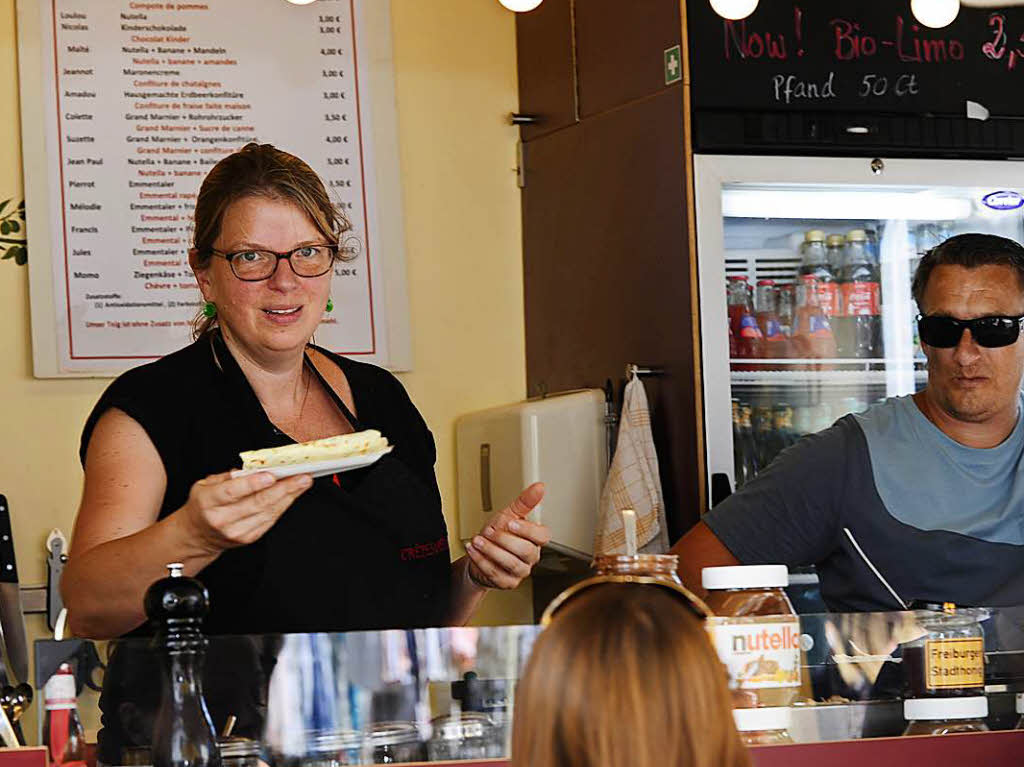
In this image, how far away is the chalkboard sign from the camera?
133 inches

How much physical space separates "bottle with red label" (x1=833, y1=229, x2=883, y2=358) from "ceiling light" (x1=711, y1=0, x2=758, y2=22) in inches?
31.3

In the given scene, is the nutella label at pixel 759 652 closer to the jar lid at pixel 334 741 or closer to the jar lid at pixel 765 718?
the jar lid at pixel 765 718

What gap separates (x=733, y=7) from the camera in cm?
306

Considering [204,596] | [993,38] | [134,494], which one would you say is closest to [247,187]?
[134,494]

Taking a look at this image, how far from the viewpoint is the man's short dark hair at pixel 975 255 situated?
2.80 meters

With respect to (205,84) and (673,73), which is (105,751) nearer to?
(673,73)

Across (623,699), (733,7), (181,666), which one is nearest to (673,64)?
(733,7)

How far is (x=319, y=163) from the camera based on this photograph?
3.80 metres

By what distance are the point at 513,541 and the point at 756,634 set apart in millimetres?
486

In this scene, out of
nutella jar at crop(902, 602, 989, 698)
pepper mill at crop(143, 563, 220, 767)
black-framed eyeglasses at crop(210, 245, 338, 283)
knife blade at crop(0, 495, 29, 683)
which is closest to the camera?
pepper mill at crop(143, 563, 220, 767)

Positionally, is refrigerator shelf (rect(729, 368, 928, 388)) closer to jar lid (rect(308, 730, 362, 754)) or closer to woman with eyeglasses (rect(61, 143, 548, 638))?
woman with eyeglasses (rect(61, 143, 548, 638))

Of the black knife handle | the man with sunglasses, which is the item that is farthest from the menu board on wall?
the man with sunglasses

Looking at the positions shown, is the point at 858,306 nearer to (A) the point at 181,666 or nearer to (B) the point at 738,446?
(B) the point at 738,446

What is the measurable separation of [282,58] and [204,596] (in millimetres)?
2505
